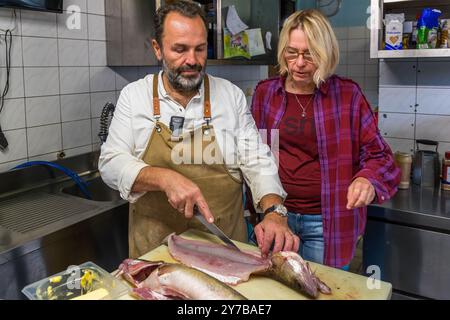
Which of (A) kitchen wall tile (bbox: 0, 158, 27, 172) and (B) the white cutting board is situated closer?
(B) the white cutting board

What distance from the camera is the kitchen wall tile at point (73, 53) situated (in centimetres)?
217

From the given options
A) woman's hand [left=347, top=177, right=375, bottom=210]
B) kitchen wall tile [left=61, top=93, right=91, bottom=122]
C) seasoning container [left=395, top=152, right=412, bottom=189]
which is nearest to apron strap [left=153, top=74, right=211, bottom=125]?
woman's hand [left=347, top=177, right=375, bottom=210]

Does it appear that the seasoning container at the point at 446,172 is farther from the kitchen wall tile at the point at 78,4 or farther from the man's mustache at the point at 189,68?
the kitchen wall tile at the point at 78,4

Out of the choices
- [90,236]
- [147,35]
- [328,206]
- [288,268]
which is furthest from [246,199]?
[147,35]

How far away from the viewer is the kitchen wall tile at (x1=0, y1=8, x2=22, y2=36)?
189 cm

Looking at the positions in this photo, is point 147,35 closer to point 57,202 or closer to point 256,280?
point 57,202

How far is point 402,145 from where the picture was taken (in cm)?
252

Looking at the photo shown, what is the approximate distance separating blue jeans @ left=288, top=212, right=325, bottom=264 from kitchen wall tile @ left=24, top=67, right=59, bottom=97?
132cm

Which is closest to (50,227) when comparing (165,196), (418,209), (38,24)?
(165,196)

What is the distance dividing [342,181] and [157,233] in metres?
0.73

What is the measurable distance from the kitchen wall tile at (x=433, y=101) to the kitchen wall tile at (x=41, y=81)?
194 centimetres

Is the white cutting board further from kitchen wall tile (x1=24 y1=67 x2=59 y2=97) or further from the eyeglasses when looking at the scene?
kitchen wall tile (x1=24 y1=67 x2=59 y2=97)

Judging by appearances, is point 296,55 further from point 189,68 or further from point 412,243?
point 412,243

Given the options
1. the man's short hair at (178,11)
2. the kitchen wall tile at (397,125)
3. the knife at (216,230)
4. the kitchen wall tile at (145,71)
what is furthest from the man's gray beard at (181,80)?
the kitchen wall tile at (397,125)
